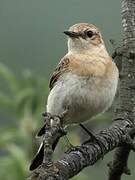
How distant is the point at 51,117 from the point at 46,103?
68.6 inches

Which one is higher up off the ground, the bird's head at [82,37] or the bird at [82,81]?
the bird's head at [82,37]

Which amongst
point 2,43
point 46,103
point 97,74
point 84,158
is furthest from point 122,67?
point 2,43

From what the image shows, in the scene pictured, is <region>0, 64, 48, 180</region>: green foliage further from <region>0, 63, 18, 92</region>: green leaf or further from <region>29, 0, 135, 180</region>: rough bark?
<region>29, 0, 135, 180</region>: rough bark

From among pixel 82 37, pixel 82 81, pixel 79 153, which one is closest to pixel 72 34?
pixel 82 37

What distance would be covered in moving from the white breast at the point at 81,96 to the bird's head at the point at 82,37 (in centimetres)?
32

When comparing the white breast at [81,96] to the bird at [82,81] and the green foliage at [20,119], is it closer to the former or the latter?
the bird at [82,81]

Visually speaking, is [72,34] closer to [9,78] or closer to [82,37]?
[82,37]

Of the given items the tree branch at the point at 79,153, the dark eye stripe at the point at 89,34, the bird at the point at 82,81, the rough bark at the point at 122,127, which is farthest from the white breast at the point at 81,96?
the dark eye stripe at the point at 89,34

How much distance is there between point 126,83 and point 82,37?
28.6 inches

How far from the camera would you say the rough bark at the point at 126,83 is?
408 centimetres

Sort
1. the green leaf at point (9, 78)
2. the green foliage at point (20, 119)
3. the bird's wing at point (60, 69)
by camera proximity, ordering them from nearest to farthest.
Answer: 1. the green foliage at point (20, 119)
2. the bird's wing at point (60, 69)
3. the green leaf at point (9, 78)

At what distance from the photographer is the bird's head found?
470 cm

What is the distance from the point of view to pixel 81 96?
429 centimetres

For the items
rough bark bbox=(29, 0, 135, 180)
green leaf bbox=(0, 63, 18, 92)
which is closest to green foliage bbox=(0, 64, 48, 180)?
green leaf bbox=(0, 63, 18, 92)
